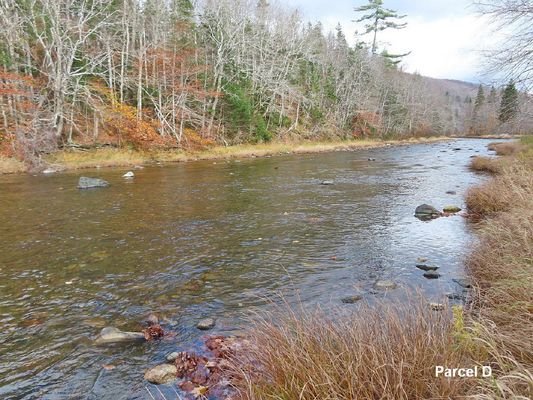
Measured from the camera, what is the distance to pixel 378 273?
645cm

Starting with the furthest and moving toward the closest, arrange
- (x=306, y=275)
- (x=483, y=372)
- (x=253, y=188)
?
1. (x=253, y=188)
2. (x=306, y=275)
3. (x=483, y=372)

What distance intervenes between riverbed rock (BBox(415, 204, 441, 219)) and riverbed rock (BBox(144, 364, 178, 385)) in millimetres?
8817

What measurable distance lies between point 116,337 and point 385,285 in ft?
13.4

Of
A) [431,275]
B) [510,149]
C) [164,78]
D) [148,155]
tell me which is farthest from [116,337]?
[510,149]

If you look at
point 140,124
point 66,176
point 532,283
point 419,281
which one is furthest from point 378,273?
point 140,124

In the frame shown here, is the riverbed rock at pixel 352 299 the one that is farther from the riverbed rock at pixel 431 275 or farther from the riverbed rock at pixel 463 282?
the riverbed rock at pixel 463 282

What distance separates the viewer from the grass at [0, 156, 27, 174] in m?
19.1

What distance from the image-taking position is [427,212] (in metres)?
10.7

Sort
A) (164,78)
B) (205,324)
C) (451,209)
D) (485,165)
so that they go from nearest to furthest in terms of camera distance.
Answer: (205,324) < (451,209) < (485,165) < (164,78)

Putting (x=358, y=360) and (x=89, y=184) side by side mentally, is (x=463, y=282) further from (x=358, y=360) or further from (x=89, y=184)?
(x=89, y=184)

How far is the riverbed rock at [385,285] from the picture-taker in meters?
5.78

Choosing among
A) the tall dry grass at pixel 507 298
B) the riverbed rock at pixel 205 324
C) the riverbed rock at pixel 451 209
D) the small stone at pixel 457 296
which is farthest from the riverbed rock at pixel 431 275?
the riverbed rock at pixel 451 209

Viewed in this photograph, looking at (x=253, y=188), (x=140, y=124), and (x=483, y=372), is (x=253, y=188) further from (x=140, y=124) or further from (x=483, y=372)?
(x=140, y=124)

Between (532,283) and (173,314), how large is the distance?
4.34 meters
